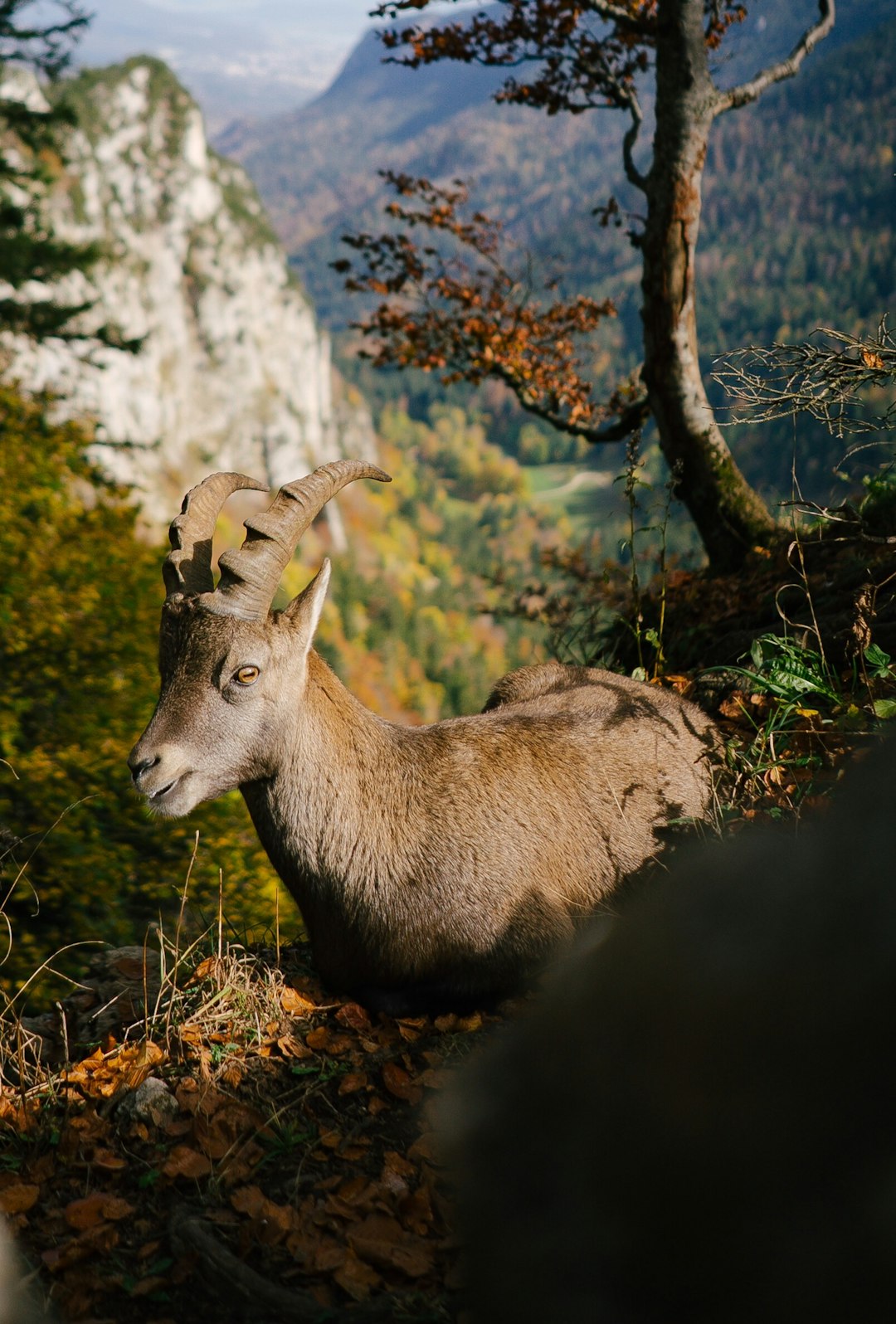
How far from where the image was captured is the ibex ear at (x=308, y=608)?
5008mm

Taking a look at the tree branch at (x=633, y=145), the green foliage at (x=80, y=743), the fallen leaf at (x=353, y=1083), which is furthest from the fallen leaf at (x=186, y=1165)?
the tree branch at (x=633, y=145)

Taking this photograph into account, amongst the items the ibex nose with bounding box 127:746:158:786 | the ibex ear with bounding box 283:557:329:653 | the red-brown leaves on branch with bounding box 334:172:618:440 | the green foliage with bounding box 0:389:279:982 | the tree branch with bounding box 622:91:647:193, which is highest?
the tree branch with bounding box 622:91:647:193

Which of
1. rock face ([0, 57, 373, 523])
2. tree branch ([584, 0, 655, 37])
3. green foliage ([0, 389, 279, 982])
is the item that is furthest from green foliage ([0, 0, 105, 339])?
rock face ([0, 57, 373, 523])

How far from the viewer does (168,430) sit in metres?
141

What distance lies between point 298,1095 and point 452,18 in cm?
1049

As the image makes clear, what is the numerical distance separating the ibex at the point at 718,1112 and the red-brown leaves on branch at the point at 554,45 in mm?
9753

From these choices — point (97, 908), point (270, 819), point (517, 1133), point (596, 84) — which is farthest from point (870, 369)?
point (97, 908)

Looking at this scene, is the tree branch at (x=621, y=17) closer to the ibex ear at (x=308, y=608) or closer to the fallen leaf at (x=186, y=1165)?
the ibex ear at (x=308, y=608)

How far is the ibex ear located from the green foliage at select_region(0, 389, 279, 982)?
7449mm

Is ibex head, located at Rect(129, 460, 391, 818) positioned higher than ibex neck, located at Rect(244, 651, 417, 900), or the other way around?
ibex head, located at Rect(129, 460, 391, 818)

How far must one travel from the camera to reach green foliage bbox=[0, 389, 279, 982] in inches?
475

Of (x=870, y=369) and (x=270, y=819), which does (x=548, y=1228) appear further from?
(x=870, y=369)

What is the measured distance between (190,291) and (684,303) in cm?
15829

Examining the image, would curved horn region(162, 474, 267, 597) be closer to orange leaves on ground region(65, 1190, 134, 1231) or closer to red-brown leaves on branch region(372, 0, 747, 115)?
orange leaves on ground region(65, 1190, 134, 1231)
